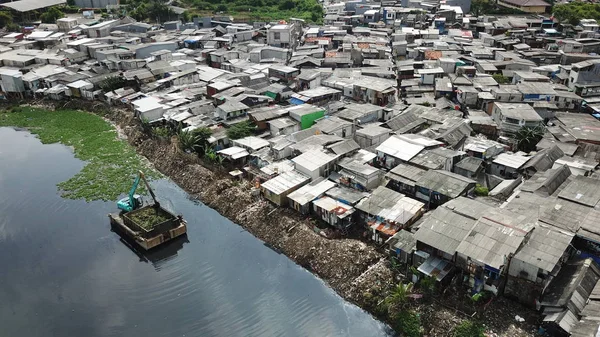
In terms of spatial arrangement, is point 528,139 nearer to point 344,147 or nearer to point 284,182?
point 344,147

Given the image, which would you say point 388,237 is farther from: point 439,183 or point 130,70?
point 130,70

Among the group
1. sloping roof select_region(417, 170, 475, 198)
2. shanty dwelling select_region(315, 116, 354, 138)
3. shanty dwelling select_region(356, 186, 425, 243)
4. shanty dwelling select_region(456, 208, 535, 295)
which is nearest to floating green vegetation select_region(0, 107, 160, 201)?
shanty dwelling select_region(315, 116, 354, 138)

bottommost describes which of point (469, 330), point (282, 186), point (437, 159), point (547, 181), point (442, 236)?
point (469, 330)

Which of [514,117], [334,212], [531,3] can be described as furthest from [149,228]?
[531,3]

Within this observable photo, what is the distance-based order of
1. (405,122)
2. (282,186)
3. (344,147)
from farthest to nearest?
(405,122), (344,147), (282,186)

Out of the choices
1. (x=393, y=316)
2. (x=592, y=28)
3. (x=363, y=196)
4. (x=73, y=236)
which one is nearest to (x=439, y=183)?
(x=363, y=196)
